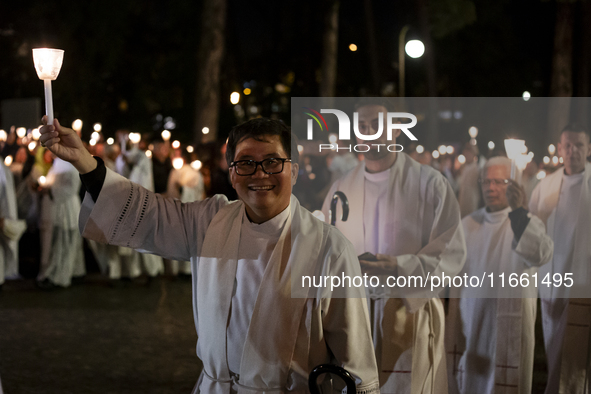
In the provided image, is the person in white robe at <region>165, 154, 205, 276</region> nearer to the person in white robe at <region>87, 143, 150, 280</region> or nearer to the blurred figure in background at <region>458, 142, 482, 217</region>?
the person in white robe at <region>87, 143, 150, 280</region>

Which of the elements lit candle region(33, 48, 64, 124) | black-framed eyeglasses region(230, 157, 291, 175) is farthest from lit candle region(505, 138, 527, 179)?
lit candle region(33, 48, 64, 124)

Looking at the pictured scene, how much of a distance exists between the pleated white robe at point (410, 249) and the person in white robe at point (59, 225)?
21.1 ft

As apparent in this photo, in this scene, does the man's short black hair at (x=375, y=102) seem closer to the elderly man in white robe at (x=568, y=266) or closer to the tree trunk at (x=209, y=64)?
the elderly man in white robe at (x=568, y=266)

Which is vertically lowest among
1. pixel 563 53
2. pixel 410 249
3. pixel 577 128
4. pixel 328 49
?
pixel 410 249

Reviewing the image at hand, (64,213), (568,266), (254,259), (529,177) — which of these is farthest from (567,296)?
(64,213)

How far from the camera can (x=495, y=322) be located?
14.9 feet

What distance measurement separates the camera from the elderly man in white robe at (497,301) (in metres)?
4.20

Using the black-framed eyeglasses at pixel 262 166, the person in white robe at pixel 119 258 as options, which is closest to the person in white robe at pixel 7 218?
the person in white robe at pixel 119 258

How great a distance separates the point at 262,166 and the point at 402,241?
1435mm

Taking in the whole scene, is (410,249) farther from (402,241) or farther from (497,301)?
(497,301)

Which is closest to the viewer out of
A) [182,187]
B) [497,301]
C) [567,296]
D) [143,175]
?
[497,301]

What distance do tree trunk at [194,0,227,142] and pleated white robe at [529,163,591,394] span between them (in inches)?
420

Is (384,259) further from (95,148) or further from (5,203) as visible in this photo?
(95,148)

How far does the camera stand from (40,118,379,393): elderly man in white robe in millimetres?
2668
